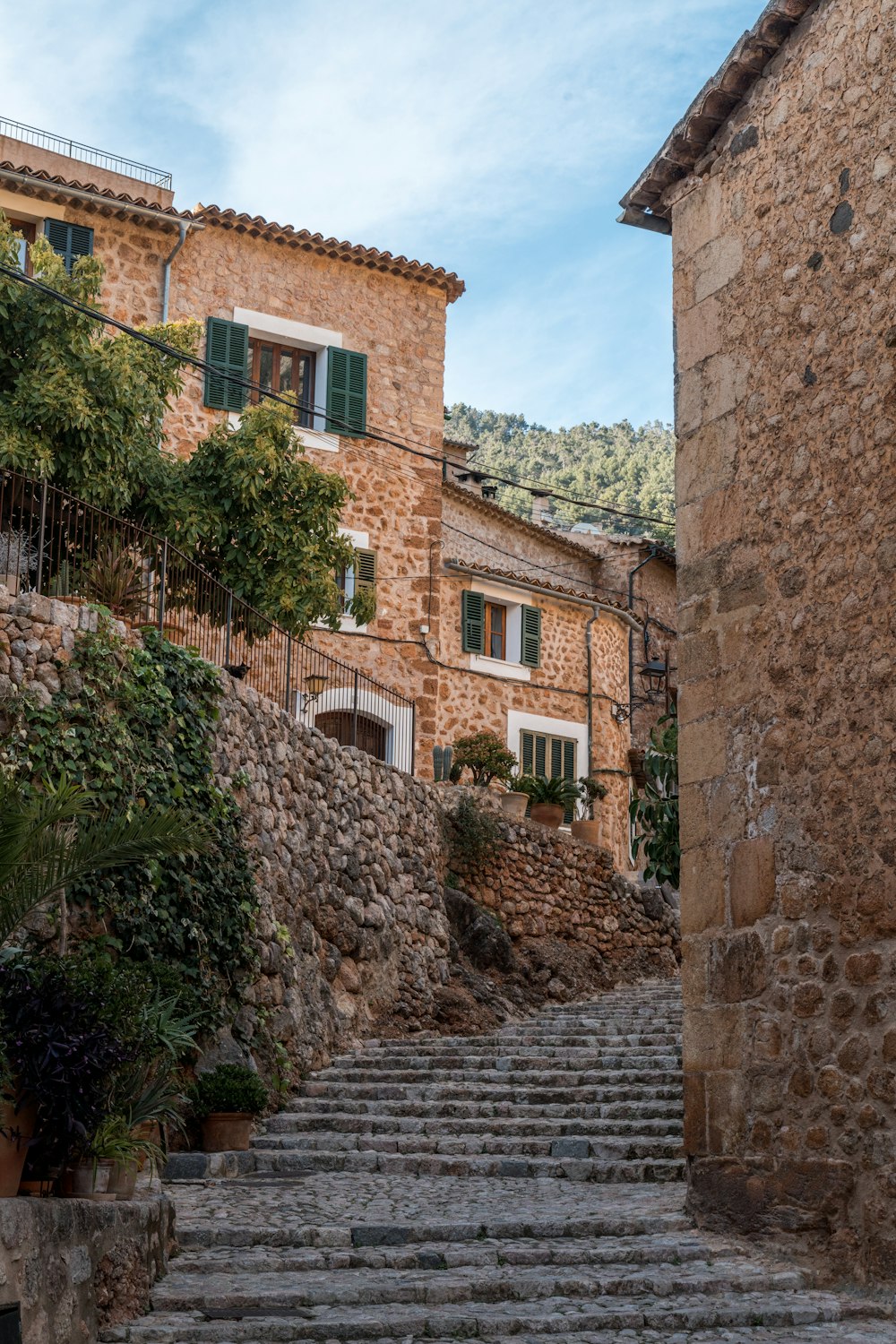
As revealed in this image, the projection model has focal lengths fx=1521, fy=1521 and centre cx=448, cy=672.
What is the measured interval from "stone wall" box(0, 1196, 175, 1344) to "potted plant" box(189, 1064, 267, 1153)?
3778mm

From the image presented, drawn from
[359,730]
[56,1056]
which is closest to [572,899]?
[359,730]

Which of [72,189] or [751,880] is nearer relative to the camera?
[751,880]

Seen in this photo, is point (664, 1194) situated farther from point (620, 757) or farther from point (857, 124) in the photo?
point (620, 757)

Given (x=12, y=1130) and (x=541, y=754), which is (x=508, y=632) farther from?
(x=12, y=1130)

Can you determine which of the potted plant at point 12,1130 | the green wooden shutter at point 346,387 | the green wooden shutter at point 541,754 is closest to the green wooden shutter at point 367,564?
the green wooden shutter at point 346,387

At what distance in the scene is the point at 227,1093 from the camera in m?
10.6

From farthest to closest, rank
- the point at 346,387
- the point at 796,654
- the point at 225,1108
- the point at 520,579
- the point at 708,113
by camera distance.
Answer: the point at 520,579, the point at 346,387, the point at 225,1108, the point at 708,113, the point at 796,654

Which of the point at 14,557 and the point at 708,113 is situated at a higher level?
the point at 708,113

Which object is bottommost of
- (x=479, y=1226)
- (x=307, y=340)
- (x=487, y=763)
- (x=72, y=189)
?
(x=479, y=1226)

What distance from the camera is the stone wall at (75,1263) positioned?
520 cm

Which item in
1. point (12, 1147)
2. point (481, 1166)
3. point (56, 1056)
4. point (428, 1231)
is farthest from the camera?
point (481, 1166)

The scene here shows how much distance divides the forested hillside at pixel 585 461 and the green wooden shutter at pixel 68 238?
27305mm

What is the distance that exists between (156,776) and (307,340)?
443 inches

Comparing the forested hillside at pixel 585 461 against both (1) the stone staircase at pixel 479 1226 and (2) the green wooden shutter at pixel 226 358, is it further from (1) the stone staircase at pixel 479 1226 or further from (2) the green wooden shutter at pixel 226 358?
(1) the stone staircase at pixel 479 1226
